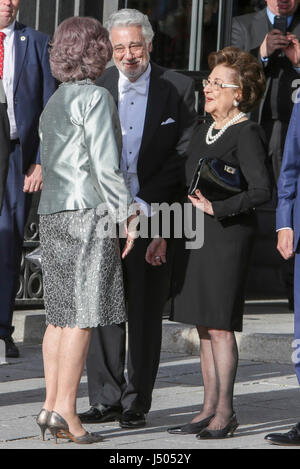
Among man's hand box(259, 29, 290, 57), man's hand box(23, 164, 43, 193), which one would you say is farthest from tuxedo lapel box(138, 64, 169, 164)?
man's hand box(259, 29, 290, 57)

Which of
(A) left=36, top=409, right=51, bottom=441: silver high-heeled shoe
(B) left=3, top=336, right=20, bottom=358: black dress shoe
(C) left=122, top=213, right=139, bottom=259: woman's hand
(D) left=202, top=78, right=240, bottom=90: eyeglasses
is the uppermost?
(D) left=202, top=78, right=240, bottom=90: eyeglasses

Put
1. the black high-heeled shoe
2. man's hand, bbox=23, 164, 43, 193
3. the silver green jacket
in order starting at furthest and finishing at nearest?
man's hand, bbox=23, 164, 43, 193 < the black high-heeled shoe < the silver green jacket

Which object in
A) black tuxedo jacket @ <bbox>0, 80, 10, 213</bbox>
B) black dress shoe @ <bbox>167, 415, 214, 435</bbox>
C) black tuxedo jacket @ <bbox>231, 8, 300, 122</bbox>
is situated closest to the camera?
black dress shoe @ <bbox>167, 415, 214, 435</bbox>

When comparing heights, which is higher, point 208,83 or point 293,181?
point 208,83

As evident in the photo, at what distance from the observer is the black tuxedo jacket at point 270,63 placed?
8617 millimetres

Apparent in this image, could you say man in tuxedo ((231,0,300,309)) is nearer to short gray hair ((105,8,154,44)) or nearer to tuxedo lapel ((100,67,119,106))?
tuxedo lapel ((100,67,119,106))

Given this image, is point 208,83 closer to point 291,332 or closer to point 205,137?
point 205,137

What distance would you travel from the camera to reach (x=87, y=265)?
5184 mm

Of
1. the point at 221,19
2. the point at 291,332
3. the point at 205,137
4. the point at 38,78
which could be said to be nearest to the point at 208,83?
the point at 205,137

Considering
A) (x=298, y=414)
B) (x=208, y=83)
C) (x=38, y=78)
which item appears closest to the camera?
(x=208, y=83)

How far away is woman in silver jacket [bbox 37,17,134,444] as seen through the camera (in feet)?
16.8

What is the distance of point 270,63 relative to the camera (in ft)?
28.2

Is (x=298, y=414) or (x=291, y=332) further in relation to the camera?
(x=291, y=332)

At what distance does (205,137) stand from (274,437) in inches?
55.0
